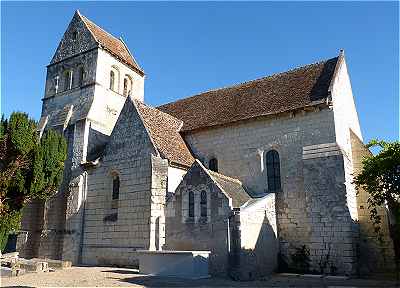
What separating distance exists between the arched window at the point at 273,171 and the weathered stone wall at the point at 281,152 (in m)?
0.24

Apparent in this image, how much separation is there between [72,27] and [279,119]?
1812 cm

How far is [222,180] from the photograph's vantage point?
1639 centimetres

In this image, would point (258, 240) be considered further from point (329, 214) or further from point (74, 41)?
point (74, 41)

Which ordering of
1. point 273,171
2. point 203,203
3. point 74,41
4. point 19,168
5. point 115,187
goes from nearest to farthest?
point 203,203 < point 19,168 < point 273,171 < point 115,187 < point 74,41

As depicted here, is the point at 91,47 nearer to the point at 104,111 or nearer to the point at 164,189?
the point at 104,111

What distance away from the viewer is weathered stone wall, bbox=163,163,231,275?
14133 millimetres

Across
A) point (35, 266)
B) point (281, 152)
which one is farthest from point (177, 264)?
point (281, 152)

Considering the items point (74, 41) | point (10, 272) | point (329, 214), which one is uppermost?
point (74, 41)

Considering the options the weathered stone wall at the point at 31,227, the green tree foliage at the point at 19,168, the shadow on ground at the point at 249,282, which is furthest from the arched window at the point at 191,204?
the weathered stone wall at the point at 31,227

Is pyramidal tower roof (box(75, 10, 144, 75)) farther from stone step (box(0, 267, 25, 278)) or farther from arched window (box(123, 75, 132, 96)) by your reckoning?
stone step (box(0, 267, 25, 278))

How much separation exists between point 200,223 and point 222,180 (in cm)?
243

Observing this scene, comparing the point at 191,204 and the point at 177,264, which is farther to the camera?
the point at 191,204

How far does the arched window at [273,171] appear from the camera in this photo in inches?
715

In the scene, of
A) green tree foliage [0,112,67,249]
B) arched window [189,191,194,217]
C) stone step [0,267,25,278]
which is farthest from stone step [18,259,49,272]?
arched window [189,191,194,217]
